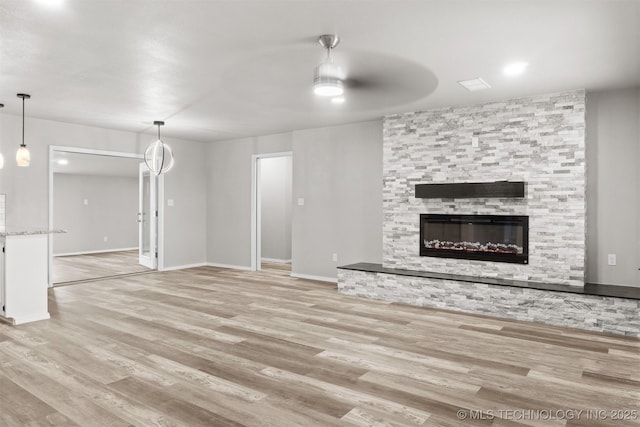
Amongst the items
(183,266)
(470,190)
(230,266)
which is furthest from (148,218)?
(470,190)

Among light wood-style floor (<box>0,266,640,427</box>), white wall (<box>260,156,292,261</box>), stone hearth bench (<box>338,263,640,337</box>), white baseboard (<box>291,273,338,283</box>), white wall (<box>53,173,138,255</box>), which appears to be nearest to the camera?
light wood-style floor (<box>0,266,640,427</box>)

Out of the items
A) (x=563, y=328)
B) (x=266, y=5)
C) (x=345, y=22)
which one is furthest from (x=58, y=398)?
(x=563, y=328)

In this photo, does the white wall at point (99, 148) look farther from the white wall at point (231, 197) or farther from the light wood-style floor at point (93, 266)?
the light wood-style floor at point (93, 266)

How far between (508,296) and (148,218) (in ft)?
21.3

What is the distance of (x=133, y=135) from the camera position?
725 cm

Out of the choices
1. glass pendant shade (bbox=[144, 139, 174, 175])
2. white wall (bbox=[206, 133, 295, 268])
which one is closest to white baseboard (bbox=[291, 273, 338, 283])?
white wall (bbox=[206, 133, 295, 268])

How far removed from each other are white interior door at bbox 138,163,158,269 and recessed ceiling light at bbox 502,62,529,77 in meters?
6.16

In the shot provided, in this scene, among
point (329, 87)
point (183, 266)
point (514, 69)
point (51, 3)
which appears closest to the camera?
point (51, 3)

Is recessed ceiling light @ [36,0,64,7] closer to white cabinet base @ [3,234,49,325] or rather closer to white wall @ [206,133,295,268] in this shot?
A: white cabinet base @ [3,234,49,325]

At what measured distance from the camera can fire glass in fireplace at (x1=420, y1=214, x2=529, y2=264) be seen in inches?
190

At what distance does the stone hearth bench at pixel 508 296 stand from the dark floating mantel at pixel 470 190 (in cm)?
98

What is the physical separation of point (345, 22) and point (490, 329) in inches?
122

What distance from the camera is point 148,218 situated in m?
8.05

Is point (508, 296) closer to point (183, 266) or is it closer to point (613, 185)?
point (613, 185)
